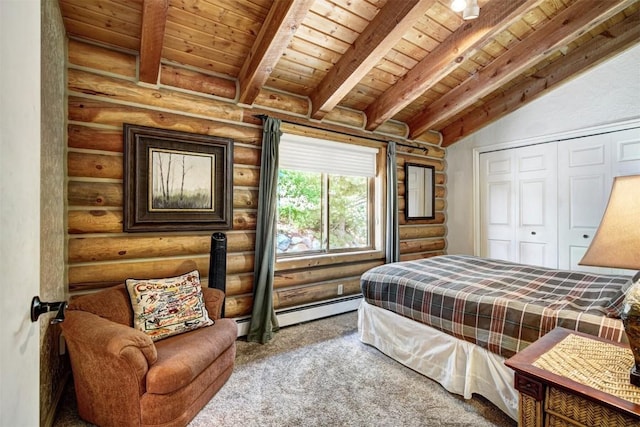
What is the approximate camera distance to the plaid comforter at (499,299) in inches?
69.1

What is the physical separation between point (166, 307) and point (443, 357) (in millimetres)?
2061

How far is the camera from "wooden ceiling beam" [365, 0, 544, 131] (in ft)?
8.24

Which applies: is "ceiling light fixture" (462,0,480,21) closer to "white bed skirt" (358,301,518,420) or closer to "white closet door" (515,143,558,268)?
"white bed skirt" (358,301,518,420)

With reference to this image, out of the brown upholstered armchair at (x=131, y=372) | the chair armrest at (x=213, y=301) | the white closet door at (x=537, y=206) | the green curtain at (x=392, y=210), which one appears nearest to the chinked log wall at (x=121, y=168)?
the chair armrest at (x=213, y=301)

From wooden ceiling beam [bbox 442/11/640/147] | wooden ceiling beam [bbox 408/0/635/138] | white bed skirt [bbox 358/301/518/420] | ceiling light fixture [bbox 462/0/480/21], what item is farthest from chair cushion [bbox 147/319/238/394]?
wooden ceiling beam [bbox 442/11/640/147]

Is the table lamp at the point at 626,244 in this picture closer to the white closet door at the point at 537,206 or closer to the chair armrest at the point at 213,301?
the chair armrest at the point at 213,301

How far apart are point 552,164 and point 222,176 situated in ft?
13.5

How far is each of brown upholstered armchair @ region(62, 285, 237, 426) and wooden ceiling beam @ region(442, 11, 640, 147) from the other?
4.62m

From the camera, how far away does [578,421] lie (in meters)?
1.11

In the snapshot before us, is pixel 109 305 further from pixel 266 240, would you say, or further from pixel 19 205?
pixel 19 205

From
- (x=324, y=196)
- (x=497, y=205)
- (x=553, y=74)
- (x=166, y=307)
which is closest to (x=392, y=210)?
(x=324, y=196)

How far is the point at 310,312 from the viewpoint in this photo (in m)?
3.58

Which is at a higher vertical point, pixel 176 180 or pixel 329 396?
pixel 176 180

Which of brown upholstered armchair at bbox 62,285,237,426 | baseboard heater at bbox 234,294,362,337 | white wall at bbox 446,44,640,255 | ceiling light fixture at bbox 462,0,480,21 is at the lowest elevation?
baseboard heater at bbox 234,294,362,337
